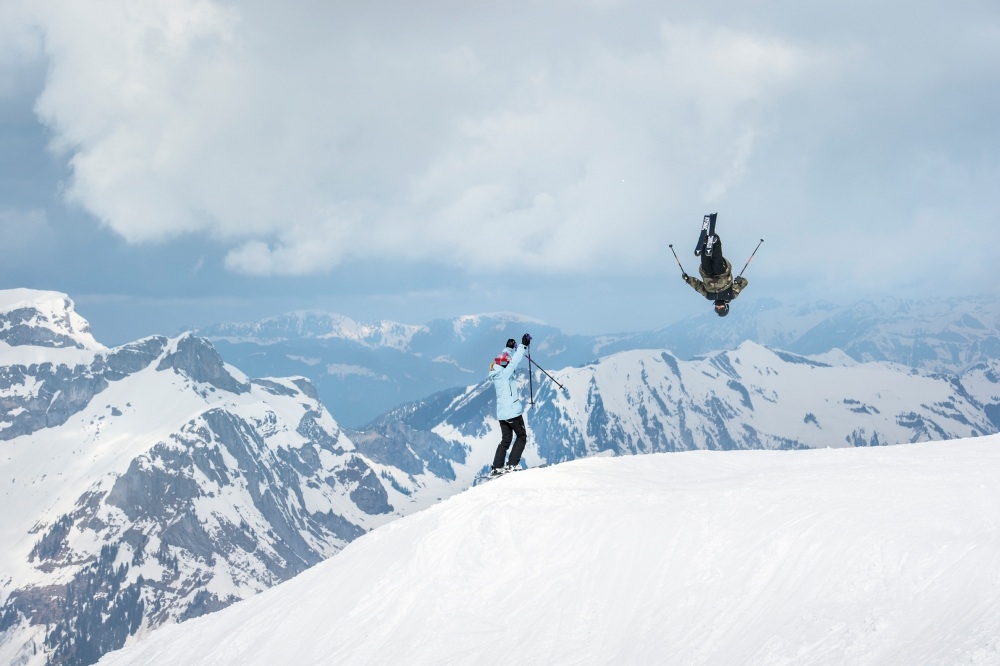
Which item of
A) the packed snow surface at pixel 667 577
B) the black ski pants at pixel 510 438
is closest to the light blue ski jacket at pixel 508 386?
the black ski pants at pixel 510 438

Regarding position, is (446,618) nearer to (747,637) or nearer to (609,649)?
(609,649)

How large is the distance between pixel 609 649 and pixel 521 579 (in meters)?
3.50

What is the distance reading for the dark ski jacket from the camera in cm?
2917

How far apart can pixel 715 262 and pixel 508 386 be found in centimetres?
1006

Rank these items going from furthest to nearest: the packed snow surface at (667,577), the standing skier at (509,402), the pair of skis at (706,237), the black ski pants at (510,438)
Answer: the pair of skis at (706,237) → the black ski pants at (510,438) → the standing skier at (509,402) → the packed snow surface at (667,577)

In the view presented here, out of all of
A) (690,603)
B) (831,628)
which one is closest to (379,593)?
(690,603)

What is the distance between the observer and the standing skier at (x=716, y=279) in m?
28.2

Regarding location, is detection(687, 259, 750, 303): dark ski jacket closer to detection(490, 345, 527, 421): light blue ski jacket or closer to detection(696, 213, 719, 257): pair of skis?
detection(696, 213, 719, 257): pair of skis

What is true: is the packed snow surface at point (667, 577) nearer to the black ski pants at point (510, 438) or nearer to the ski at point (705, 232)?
the black ski pants at point (510, 438)

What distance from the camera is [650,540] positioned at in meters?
16.5

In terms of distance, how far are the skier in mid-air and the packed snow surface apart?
30.6ft

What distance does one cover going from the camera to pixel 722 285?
2922 centimetres

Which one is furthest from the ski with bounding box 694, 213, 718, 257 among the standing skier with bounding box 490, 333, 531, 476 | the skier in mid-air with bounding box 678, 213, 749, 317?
the standing skier with bounding box 490, 333, 531, 476

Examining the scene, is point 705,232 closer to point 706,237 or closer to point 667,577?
point 706,237
